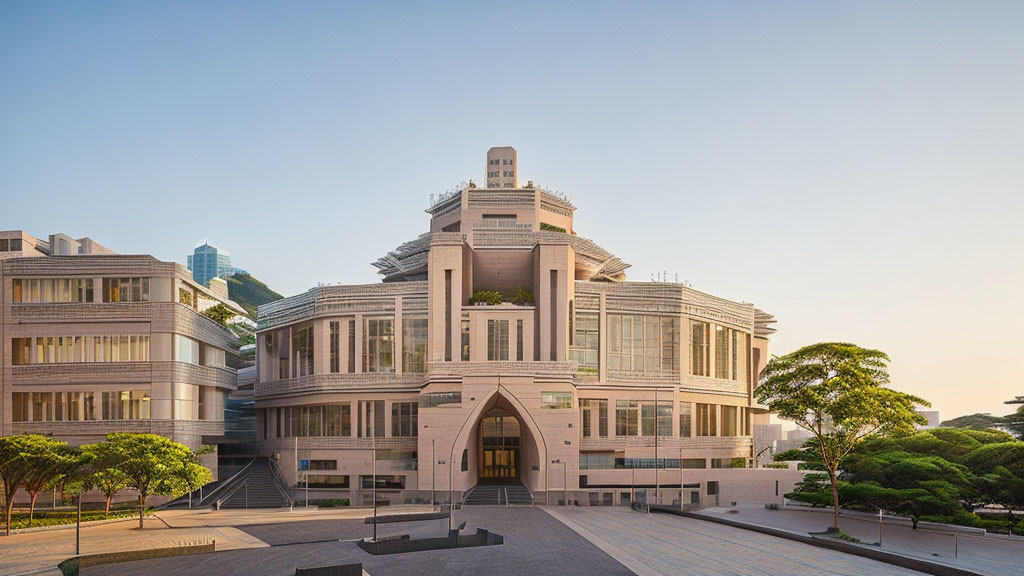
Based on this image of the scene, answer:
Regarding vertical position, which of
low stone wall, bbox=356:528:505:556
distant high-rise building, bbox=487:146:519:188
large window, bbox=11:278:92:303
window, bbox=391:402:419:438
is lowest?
low stone wall, bbox=356:528:505:556

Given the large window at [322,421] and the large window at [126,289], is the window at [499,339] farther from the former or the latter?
the large window at [126,289]

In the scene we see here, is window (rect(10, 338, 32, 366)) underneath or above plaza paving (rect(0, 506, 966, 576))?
above

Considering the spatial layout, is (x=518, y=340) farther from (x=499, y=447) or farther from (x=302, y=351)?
(x=302, y=351)

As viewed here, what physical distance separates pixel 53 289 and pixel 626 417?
51.3 metres

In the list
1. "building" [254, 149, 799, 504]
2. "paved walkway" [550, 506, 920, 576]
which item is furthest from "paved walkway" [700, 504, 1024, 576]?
"building" [254, 149, 799, 504]

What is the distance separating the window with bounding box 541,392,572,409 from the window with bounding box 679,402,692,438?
1610cm

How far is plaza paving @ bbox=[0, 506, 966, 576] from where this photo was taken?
35562 millimetres

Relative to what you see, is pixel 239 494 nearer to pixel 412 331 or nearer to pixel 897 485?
pixel 412 331

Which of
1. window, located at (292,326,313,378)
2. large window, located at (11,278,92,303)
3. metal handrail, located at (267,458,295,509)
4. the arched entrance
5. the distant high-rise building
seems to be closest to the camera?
large window, located at (11,278,92,303)

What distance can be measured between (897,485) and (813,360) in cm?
972

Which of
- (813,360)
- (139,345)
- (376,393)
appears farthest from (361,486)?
(813,360)

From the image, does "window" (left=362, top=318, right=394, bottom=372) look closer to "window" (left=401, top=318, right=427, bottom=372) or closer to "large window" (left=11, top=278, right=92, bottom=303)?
"window" (left=401, top=318, right=427, bottom=372)

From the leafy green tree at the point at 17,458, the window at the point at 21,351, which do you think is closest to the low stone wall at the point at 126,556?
the leafy green tree at the point at 17,458

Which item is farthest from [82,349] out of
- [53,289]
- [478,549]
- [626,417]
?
[626,417]
